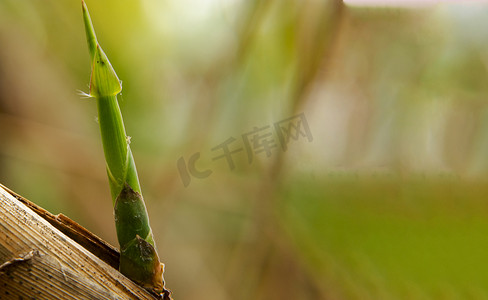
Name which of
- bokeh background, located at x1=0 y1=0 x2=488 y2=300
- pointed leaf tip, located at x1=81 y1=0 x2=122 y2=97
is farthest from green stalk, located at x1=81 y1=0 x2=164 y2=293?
bokeh background, located at x1=0 y1=0 x2=488 y2=300

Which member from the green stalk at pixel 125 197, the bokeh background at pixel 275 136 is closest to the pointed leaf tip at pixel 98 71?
the green stalk at pixel 125 197

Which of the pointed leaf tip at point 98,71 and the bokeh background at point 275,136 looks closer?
the pointed leaf tip at point 98,71

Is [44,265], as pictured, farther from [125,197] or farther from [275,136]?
[275,136]

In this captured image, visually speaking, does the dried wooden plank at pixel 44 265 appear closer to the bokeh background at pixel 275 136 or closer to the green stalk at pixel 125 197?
the green stalk at pixel 125 197

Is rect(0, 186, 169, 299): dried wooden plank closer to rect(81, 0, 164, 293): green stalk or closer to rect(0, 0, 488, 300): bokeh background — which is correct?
rect(81, 0, 164, 293): green stalk

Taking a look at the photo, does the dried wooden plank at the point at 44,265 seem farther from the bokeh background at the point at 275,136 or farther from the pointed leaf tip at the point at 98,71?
the bokeh background at the point at 275,136

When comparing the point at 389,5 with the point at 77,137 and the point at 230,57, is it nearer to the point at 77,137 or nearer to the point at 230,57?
the point at 230,57

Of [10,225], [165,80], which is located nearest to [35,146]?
[165,80]

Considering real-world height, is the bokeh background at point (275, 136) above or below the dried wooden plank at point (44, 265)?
above

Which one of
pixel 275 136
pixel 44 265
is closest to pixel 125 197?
pixel 44 265
